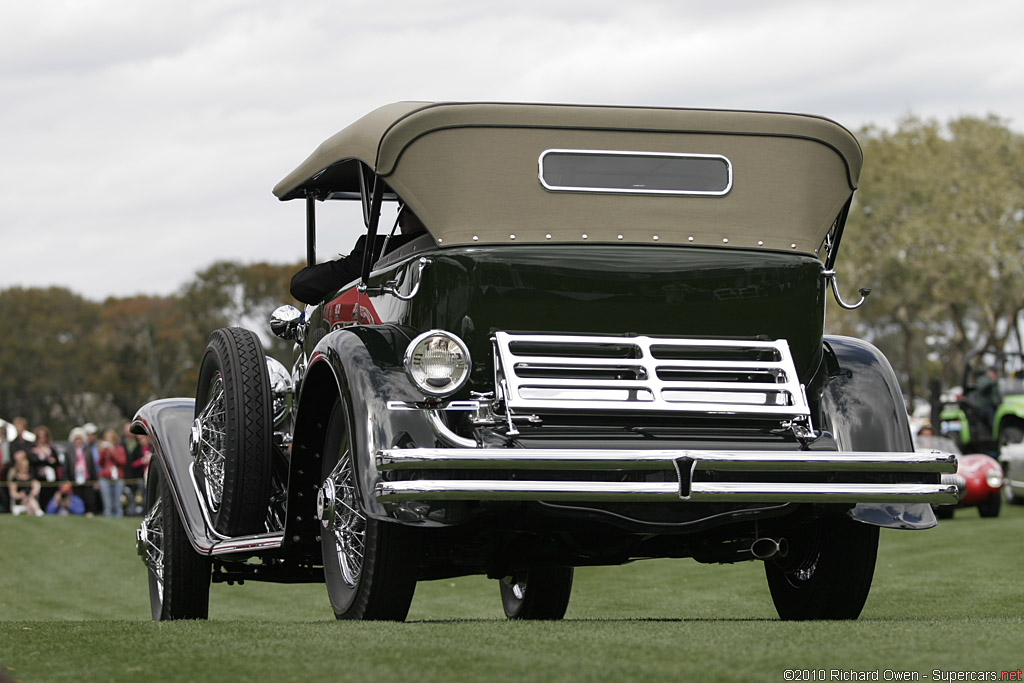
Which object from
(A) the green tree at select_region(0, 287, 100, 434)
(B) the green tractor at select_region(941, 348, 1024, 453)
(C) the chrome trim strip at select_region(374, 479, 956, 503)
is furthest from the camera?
(A) the green tree at select_region(0, 287, 100, 434)

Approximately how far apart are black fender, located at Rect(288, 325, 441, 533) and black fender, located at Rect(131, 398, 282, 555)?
15.3 inches

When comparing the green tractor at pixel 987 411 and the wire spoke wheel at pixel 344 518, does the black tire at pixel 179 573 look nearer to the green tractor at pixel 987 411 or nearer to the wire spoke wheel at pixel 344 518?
the wire spoke wheel at pixel 344 518

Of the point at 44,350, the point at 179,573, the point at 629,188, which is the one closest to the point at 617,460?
the point at 629,188

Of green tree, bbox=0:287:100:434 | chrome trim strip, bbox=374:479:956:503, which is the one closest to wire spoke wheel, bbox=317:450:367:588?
chrome trim strip, bbox=374:479:956:503

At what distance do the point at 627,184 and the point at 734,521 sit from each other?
158cm

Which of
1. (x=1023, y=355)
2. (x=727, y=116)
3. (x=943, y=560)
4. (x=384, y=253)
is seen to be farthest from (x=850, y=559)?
(x=1023, y=355)

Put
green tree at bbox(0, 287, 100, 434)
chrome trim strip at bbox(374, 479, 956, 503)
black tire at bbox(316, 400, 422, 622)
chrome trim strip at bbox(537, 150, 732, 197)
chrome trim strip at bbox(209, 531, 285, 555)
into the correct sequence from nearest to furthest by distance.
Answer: chrome trim strip at bbox(374, 479, 956, 503), black tire at bbox(316, 400, 422, 622), chrome trim strip at bbox(537, 150, 732, 197), chrome trim strip at bbox(209, 531, 285, 555), green tree at bbox(0, 287, 100, 434)

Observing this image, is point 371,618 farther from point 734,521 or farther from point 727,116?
point 727,116

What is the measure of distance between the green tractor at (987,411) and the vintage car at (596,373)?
17169 mm

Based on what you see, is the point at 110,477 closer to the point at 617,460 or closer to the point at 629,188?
the point at 629,188

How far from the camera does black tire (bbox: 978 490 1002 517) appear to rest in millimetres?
18234

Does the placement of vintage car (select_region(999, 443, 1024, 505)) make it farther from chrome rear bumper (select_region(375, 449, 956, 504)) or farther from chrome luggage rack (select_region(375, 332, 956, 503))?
chrome rear bumper (select_region(375, 449, 956, 504))

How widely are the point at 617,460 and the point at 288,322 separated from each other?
3.19 meters

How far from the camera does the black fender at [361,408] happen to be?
5527 millimetres
